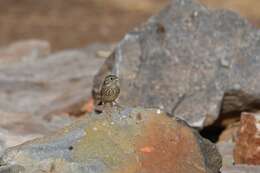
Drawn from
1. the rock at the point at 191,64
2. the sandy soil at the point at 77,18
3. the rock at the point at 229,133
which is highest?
the sandy soil at the point at 77,18

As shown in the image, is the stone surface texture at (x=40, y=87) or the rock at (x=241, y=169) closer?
the rock at (x=241, y=169)

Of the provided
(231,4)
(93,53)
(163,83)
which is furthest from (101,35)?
(163,83)

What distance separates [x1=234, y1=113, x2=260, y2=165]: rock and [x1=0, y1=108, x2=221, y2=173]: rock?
947 mm

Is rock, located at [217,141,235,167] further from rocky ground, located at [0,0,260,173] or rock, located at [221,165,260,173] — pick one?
rock, located at [221,165,260,173]

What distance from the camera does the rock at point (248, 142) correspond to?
8.45 metres

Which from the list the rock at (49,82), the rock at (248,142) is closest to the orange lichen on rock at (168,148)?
the rock at (248,142)

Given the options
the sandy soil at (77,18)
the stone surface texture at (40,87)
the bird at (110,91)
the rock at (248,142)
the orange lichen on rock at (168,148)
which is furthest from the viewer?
the sandy soil at (77,18)

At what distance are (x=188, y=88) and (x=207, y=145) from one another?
2.58m

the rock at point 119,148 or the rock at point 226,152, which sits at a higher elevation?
the rock at point 226,152

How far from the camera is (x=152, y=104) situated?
10.2 meters

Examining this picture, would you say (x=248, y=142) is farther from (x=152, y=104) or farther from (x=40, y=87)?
(x=40, y=87)

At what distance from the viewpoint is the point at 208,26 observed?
34.9ft

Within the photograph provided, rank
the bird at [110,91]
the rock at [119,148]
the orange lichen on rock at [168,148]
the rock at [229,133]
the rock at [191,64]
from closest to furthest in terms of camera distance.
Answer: the rock at [119,148]
the orange lichen on rock at [168,148]
the bird at [110,91]
the rock at [191,64]
the rock at [229,133]

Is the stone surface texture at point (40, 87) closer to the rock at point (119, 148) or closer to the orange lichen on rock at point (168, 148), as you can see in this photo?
the rock at point (119, 148)
